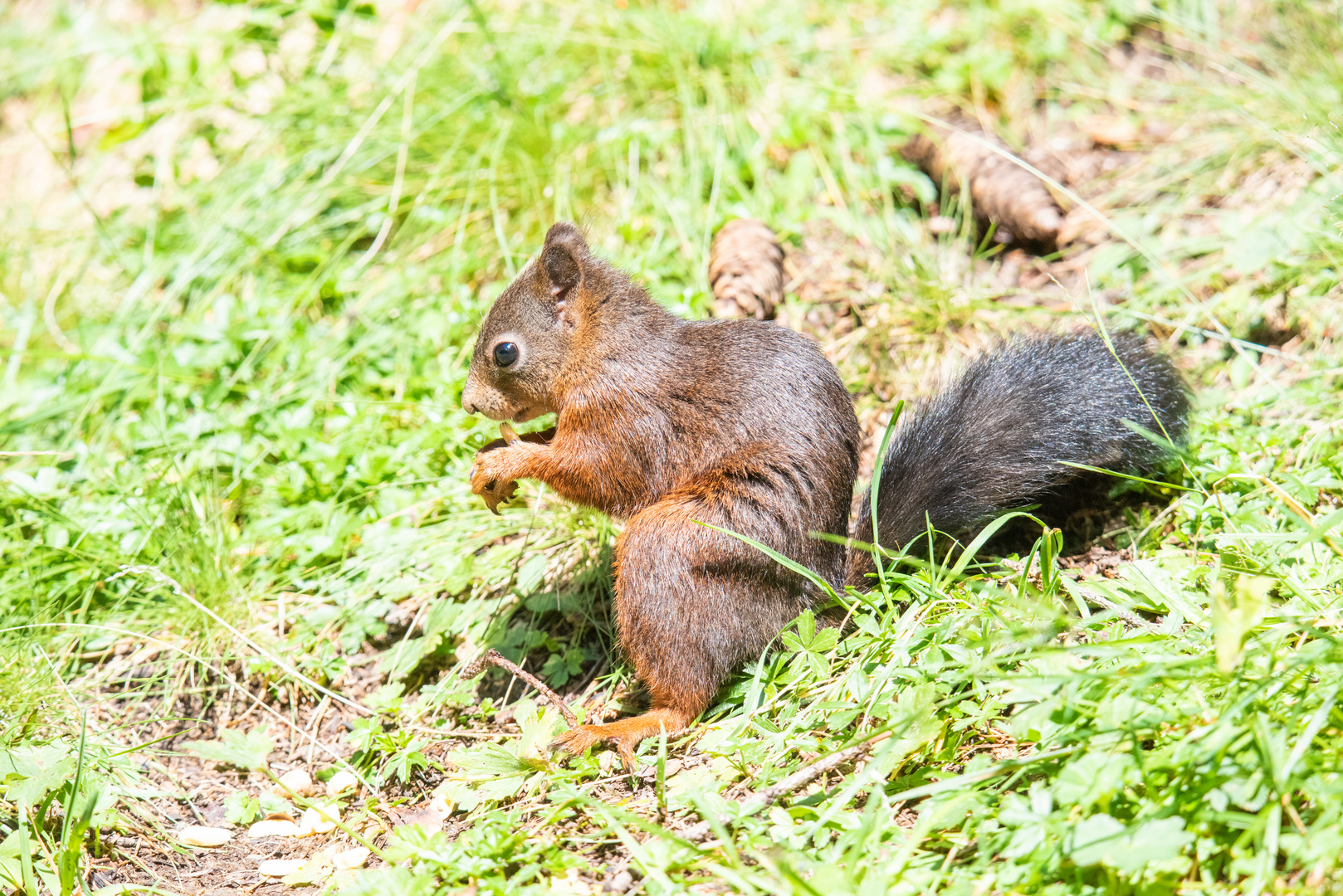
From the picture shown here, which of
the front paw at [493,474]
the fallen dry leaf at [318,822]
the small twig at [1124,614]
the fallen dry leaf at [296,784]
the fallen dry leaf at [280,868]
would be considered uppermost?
the front paw at [493,474]

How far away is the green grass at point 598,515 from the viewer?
177 cm

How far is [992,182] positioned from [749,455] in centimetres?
203

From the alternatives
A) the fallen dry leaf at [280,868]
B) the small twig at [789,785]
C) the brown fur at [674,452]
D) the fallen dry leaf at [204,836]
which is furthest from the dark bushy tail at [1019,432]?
the fallen dry leaf at [204,836]

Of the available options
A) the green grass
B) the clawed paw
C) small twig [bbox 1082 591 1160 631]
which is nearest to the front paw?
the green grass

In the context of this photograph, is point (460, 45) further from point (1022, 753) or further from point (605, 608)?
point (1022, 753)

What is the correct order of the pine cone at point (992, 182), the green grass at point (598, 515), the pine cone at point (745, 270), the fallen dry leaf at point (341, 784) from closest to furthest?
the green grass at point (598, 515) → the fallen dry leaf at point (341, 784) → the pine cone at point (745, 270) → the pine cone at point (992, 182)

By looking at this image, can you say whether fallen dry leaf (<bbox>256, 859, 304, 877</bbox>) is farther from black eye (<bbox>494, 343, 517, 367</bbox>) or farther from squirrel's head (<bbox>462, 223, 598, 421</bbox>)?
black eye (<bbox>494, 343, 517, 367</bbox>)

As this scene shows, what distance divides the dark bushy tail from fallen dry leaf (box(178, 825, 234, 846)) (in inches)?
67.5

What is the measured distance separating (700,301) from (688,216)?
0.52m

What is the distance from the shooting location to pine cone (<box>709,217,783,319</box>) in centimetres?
337

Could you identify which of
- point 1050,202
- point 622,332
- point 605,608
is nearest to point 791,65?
point 1050,202

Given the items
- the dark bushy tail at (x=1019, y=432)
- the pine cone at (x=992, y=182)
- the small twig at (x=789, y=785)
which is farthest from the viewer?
the pine cone at (x=992, y=182)

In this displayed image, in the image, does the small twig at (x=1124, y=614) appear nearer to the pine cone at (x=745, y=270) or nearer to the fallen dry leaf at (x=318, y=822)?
the pine cone at (x=745, y=270)

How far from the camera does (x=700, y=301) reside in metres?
3.44
